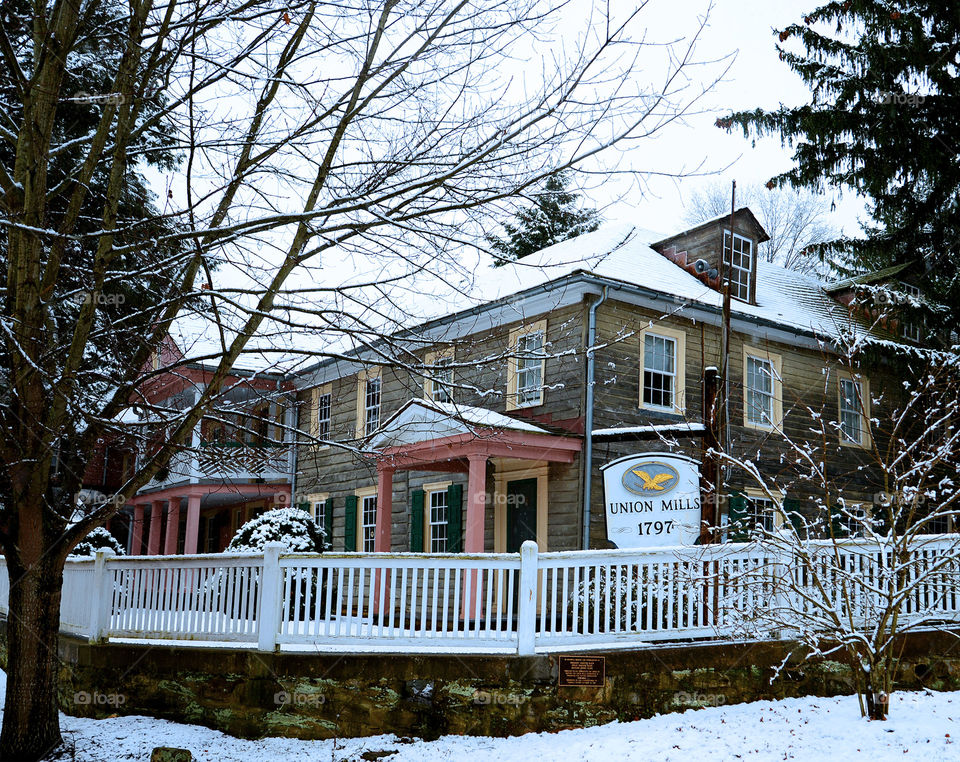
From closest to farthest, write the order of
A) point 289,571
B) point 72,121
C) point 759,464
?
point 289,571 < point 72,121 < point 759,464

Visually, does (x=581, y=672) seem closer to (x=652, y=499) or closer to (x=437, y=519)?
(x=652, y=499)

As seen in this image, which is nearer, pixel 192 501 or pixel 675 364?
pixel 675 364

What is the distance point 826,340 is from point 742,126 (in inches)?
160

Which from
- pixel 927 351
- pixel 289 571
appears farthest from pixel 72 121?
pixel 927 351

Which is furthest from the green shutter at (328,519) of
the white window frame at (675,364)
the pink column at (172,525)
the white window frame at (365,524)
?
the white window frame at (675,364)

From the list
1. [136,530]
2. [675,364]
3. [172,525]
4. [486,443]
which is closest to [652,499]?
[486,443]

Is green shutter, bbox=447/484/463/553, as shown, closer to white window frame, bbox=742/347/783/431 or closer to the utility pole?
the utility pole

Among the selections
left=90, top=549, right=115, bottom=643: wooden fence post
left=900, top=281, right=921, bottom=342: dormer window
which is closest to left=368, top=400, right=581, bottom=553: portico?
left=90, top=549, right=115, bottom=643: wooden fence post

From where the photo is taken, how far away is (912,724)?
6.88 m

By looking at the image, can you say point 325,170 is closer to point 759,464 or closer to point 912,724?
point 912,724

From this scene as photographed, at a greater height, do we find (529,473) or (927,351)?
(927,351)

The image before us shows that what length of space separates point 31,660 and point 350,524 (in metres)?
10.8

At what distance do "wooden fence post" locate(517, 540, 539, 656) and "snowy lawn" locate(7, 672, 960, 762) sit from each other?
0.76 meters

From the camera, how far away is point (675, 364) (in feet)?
47.8
